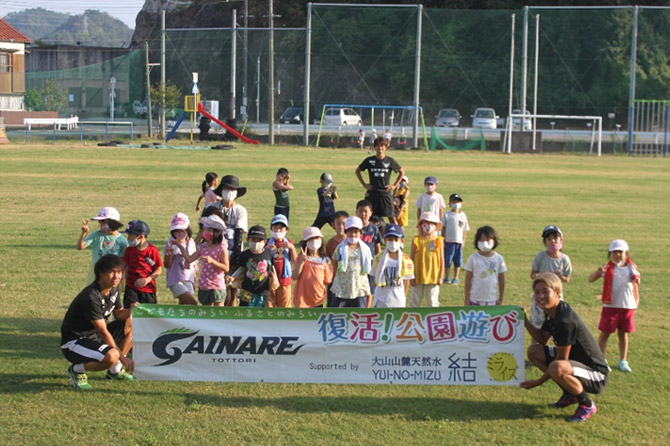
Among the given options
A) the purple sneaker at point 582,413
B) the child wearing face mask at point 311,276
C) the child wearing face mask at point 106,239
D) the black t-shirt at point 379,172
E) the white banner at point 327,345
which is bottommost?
the purple sneaker at point 582,413

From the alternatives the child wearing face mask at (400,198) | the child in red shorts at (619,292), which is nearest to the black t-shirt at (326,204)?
the child wearing face mask at (400,198)

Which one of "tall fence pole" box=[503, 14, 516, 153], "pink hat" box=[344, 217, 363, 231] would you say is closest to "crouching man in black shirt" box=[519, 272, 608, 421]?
"pink hat" box=[344, 217, 363, 231]

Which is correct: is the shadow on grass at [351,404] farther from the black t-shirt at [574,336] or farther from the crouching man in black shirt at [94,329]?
the black t-shirt at [574,336]

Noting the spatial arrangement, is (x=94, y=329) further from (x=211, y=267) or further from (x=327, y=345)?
(x=327, y=345)

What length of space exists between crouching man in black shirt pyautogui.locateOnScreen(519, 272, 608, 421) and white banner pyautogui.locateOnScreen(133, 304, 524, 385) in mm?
454

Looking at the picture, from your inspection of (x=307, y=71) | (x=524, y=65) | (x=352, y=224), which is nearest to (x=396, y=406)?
(x=352, y=224)

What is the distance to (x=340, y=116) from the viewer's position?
54.1 m

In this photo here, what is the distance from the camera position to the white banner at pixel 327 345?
8.15 m

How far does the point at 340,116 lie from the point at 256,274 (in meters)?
45.2

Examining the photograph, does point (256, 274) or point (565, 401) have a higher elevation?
point (256, 274)

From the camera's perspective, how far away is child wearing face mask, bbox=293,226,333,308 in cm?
962

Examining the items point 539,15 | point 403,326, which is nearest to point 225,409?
point 403,326

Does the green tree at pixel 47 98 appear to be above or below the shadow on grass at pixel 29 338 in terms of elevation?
above

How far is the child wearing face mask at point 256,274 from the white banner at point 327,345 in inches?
53.5
